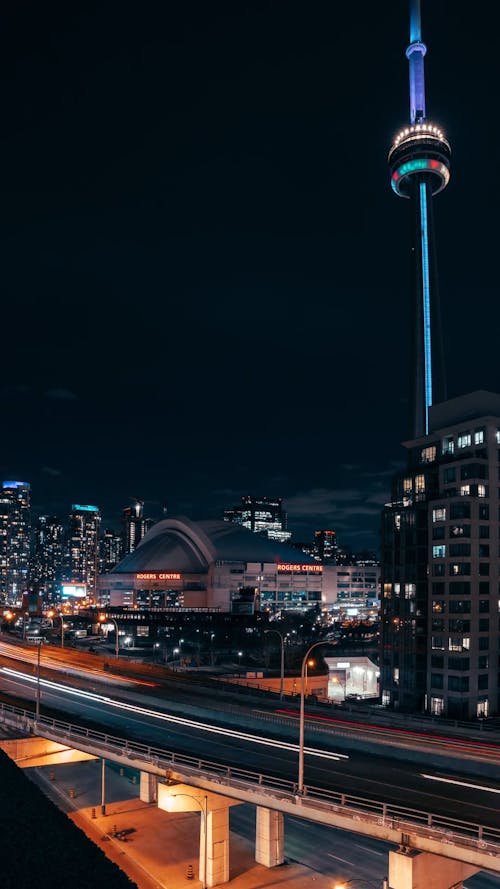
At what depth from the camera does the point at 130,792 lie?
77000mm

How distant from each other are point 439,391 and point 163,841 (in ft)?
511

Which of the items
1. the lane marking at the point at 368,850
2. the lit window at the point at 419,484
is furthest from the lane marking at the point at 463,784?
the lit window at the point at 419,484

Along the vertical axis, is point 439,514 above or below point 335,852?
above

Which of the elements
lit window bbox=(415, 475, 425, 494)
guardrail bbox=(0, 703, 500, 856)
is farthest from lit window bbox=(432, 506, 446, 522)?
guardrail bbox=(0, 703, 500, 856)

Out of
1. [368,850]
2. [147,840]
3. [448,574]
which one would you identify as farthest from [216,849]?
[448,574]

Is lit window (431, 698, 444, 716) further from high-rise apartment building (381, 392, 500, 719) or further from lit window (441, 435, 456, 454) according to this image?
lit window (441, 435, 456, 454)

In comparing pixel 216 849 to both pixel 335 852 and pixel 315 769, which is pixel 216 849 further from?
pixel 335 852

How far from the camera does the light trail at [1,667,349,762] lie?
188 feet

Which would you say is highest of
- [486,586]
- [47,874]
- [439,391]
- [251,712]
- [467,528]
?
[439,391]

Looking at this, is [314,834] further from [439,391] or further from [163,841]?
[439,391]

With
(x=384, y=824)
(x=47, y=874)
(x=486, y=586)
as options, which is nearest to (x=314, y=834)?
(x=47, y=874)

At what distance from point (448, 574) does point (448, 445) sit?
20.2 m

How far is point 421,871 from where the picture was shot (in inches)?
1560

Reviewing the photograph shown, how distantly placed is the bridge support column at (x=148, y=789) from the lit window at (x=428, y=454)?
66775 millimetres
